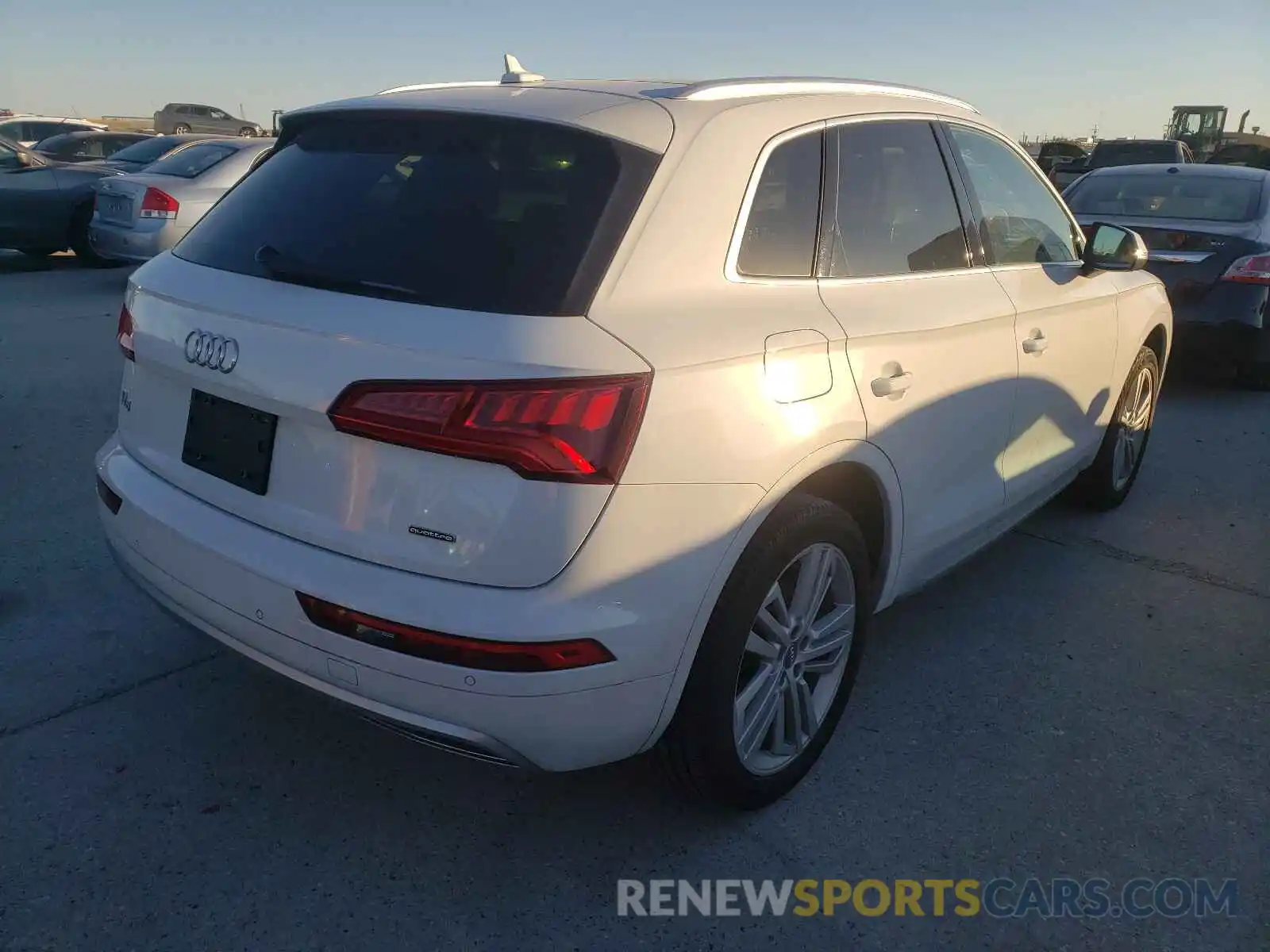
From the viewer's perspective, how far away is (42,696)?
10.1ft

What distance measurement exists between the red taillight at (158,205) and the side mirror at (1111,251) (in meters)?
8.31

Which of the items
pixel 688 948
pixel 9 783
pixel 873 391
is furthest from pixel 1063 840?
pixel 9 783

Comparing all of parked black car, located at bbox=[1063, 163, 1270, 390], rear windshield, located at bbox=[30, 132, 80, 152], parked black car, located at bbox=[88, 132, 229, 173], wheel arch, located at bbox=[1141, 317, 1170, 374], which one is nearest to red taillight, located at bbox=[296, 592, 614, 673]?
wheel arch, located at bbox=[1141, 317, 1170, 374]

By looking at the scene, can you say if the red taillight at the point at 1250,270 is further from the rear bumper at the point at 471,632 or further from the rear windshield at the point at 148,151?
the rear windshield at the point at 148,151

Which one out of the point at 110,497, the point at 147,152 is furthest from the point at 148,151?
the point at 110,497

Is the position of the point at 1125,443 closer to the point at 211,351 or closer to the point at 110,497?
the point at 211,351

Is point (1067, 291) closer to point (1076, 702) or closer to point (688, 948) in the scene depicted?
point (1076, 702)

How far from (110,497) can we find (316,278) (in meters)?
0.89

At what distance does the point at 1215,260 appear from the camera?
707cm

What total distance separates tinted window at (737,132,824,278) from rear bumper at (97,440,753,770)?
0.64 meters

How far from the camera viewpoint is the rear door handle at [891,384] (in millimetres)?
2736

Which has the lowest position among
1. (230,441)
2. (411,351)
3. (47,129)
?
(230,441)

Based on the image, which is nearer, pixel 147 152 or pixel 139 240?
pixel 139 240

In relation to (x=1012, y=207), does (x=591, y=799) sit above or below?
below
